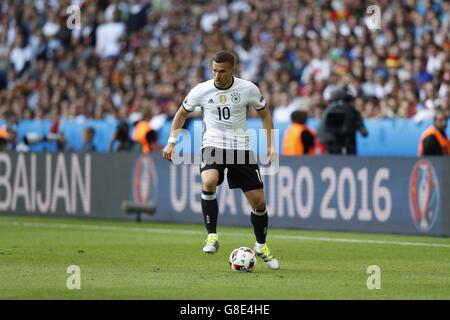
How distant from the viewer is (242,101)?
13.6 metres

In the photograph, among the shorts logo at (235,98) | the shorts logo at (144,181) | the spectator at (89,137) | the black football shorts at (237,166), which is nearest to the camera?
the black football shorts at (237,166)

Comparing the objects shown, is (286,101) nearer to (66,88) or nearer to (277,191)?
(277,191)

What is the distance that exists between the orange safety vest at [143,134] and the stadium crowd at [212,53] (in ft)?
2.99

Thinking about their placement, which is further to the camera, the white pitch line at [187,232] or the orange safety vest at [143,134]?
the orange safety vest at [143,134]

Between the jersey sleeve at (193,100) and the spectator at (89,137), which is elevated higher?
the jersey sleeve at (193,100)

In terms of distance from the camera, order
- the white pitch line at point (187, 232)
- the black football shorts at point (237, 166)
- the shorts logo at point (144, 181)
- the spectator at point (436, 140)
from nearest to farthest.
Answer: the black football shorts at point (237, 166) → the white pitch line at point (187, 232) → the spectator at point (436, 140) → the shorts logo at point (144, 181)

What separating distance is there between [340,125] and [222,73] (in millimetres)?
7769

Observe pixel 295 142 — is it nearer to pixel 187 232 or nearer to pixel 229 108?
pixel 187 232

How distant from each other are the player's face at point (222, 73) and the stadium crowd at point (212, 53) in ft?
30.2

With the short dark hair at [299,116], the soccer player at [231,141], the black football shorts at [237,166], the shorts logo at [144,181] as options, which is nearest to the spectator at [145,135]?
the shorts logo at [144,181]

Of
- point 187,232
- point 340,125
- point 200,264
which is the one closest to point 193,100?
point 200,264

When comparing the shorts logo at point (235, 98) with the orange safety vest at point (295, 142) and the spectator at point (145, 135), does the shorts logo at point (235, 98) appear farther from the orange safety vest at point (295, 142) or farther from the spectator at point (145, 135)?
the spectator at point (145, 135)

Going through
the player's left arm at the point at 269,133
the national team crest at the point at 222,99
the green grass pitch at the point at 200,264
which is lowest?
the green grass pitch at the point at 200,264

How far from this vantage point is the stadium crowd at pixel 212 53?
24281 millimetres
